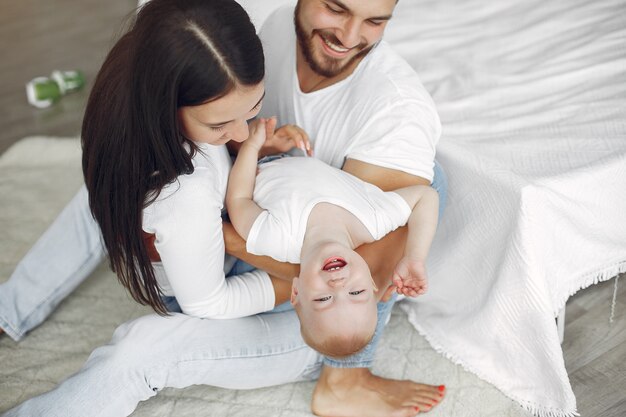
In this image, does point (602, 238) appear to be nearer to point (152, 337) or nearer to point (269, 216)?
point (269, 216)

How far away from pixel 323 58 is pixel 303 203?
0.41 meters

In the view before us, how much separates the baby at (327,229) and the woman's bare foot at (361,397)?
0.80ft

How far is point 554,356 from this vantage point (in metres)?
1.60

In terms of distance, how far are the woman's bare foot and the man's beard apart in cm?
72

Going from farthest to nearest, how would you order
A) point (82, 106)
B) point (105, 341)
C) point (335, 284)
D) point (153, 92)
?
point (82, 106)
point (105, 341)
point (335, 284)
point (153, 92)

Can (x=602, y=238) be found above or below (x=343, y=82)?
below

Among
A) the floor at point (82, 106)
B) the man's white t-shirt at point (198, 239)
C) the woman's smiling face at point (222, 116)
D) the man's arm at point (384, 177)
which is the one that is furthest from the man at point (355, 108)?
the floor at point (82, 106)

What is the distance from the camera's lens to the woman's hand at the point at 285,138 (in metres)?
1.63

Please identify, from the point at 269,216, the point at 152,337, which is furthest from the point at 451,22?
the point at 152,337

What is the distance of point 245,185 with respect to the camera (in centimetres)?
156

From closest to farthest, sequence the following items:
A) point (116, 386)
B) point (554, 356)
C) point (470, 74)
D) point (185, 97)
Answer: point (185, 97)
point (116, 386)
point (554, 356)
point (470, 74)

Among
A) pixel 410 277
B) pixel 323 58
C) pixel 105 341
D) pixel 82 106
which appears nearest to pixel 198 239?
pixel 410 277

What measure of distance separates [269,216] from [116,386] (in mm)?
487

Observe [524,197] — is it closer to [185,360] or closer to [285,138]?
[285,138]
